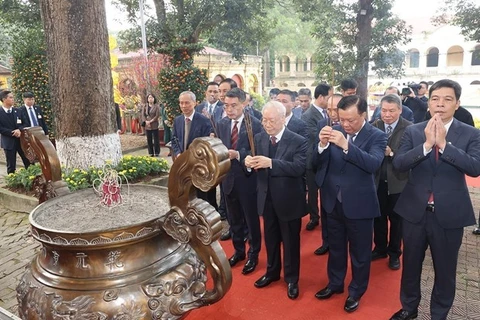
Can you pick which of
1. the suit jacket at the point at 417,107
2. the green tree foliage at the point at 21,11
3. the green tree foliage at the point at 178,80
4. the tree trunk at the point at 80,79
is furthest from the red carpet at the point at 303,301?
the green tree foliage at the point at 21,11

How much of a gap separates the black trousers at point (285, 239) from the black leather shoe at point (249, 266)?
37 centimetres

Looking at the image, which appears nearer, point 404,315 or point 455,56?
point 404,315

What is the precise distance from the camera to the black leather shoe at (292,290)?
320 centimetres

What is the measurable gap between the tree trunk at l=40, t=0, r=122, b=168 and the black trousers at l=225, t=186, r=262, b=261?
6.79 feet

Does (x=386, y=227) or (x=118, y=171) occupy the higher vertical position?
(x=118, y=171)

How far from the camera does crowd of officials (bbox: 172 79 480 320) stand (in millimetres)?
2473

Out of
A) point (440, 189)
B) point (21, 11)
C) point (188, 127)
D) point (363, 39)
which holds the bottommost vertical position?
point (440, 189)

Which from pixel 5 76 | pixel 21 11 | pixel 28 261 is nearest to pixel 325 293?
pixel 28 261

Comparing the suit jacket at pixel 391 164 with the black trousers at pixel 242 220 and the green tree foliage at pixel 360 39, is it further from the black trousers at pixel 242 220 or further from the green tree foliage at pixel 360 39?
the green tree foliage at pixel 360 39

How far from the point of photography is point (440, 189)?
97.8 inches

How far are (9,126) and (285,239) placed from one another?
5.84 m

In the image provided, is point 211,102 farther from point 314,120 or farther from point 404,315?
point 404,315

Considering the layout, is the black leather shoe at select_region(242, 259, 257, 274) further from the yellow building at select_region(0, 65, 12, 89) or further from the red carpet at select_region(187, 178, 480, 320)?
the yellow building at select_region(0, 65, 12, 89)

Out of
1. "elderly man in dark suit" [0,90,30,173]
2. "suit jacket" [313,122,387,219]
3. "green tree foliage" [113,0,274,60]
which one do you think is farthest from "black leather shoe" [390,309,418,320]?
"green tree foliage" [113,0,274,60]
